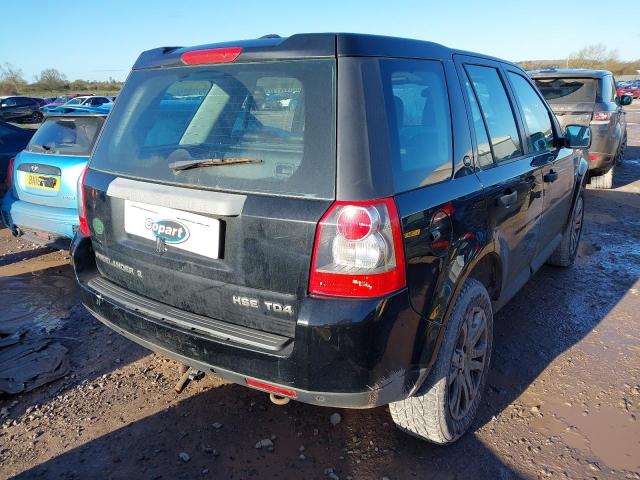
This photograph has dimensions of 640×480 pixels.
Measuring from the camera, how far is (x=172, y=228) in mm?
2020

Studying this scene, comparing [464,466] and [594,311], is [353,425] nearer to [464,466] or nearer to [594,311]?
[464,466]

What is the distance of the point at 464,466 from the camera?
2.27 meters

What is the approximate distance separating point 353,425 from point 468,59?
2055mm

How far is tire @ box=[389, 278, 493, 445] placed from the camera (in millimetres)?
2162

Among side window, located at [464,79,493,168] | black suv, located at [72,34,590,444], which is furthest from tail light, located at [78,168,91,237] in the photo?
side window, located at [464,79,493,168]

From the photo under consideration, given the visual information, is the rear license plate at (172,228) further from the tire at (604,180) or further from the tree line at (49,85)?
the tree line at (49,85)

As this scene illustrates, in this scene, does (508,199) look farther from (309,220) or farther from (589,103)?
(589,103)

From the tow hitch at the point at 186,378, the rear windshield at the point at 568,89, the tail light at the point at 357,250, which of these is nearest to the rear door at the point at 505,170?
the tail light at the point at 357,250

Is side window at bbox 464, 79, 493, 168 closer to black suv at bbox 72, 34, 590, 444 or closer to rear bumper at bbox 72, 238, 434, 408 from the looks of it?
black suv at bbox 72, 34, 590, 444

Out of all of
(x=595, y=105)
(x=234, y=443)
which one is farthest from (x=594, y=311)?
(x=595, y=105)

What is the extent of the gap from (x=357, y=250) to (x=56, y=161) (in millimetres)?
3726

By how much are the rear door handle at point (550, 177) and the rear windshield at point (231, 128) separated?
82.0 inches

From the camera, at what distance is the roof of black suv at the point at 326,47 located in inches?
70.9

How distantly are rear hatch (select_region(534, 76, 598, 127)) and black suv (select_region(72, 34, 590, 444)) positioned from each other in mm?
5594
